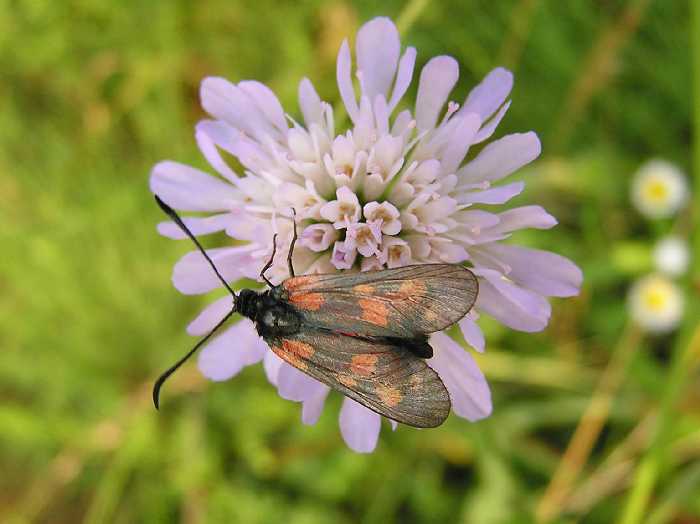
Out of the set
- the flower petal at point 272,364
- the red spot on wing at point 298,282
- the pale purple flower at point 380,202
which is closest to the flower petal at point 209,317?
the pale purple flower at point 380,202

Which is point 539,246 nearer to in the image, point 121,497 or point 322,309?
point 322,309

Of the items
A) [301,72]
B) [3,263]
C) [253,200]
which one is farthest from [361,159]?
[3,263]

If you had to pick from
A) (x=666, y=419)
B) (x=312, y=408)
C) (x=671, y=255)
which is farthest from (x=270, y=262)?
(x=671, y=255)

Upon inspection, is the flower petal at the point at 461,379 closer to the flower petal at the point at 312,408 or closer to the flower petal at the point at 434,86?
the flower petal at the point at 312,408

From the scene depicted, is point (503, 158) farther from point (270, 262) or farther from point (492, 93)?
point (270, 262)

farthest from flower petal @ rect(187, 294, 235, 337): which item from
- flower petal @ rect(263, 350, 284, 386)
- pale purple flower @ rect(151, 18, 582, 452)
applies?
flower petal @ rect(263, 350, 284, 386)
